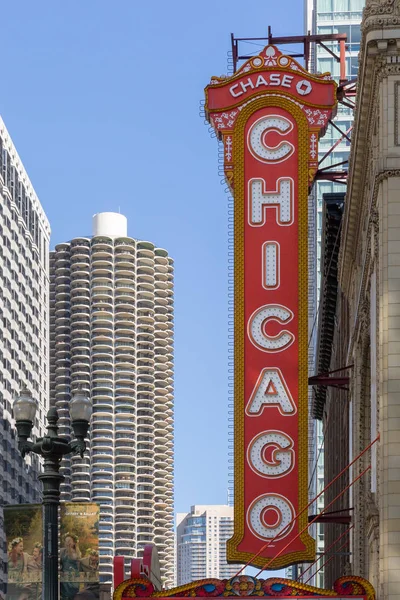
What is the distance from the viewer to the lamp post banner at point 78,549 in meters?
37.9

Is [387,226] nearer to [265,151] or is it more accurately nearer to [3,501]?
[265,151]

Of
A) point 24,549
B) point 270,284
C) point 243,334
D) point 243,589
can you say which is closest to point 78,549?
point 24,549

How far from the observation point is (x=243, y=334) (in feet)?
148

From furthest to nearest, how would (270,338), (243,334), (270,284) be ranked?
(270,284)
(270,338)
(243,334)

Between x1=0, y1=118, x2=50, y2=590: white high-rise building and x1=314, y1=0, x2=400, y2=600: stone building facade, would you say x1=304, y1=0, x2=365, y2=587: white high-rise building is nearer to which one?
x1=0, y1=118, x2=50, y2=590: white high-rise building

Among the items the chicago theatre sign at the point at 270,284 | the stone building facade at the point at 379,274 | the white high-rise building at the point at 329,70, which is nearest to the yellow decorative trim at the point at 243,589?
the stone building facade at the point at 379,274

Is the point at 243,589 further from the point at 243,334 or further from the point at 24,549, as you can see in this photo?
the point at 243,334

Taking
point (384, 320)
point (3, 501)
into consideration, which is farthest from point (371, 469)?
point (3, 501)

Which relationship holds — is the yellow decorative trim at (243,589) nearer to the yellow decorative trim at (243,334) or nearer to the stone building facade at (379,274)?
the stone building facade at (379,274)

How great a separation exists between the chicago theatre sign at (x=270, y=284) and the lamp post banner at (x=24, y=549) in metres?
5.48

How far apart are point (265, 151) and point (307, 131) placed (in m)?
1.39

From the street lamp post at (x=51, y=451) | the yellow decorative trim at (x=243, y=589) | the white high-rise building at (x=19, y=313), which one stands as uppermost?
the white high-rise building at (x=19, y=313)

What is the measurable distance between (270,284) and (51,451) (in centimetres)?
1636

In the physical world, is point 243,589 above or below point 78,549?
below
